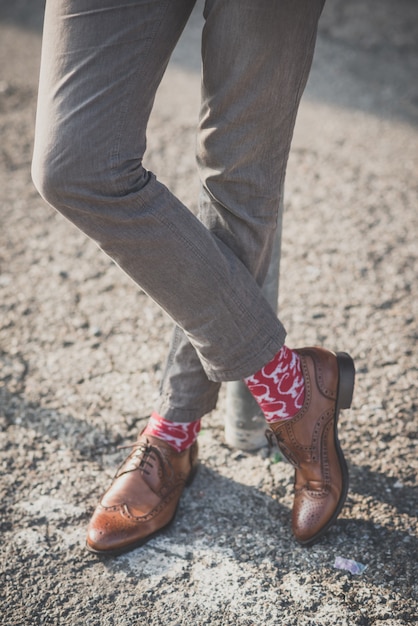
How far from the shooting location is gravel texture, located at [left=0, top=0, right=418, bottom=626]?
1360mm

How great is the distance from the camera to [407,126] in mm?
3277

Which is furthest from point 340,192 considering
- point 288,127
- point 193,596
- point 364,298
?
point 193,596

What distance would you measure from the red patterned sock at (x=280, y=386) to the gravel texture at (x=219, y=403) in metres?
0.30

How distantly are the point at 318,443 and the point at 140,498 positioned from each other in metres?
0.44

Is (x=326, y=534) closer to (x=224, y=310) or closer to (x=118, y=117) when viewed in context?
(x=224, y=310)

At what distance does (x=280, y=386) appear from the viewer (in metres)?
1.40

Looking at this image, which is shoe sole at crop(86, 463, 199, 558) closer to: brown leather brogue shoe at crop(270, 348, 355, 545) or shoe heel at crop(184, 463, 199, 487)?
shoe heel at crop(184, 463, 199, 487)

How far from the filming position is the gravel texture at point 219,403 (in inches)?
53.6

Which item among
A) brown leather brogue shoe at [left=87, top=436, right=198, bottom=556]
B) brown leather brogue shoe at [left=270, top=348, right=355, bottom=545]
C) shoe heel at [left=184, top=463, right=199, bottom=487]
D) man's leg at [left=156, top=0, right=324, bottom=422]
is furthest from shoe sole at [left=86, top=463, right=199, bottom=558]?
man's leg at [left=156, top=0, right=324, bottom=422]

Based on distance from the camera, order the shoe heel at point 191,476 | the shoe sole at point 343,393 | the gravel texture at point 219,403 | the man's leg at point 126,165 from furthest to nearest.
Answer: the shoe heel at point 191,476 < the shoe sole at point 343,393 < the gravel texture at point 219,403 < the man's leg at point 126,165

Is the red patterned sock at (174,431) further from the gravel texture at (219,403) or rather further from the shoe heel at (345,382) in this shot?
the shoe heel at (345,382)

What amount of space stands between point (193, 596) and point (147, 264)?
28.7 inches

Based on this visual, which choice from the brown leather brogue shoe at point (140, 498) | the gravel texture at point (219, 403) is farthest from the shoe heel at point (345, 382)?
the brown leather brogue shoe at point (140, 498)

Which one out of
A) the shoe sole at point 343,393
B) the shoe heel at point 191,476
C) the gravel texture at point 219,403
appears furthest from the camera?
the shoe heel at point 191,476
